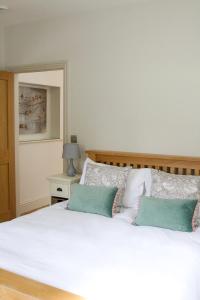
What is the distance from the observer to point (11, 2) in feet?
11.1

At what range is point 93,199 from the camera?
2936 mm

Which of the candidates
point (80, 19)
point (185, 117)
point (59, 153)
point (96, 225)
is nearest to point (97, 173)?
point (96, 225)

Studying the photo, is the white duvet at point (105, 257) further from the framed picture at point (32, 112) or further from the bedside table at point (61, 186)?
the framed picture at point (32, 112)

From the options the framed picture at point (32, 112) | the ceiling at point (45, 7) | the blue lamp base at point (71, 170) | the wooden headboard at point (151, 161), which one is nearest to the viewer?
the wooden headboard at point (151, 161)

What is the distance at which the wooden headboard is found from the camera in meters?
3.20

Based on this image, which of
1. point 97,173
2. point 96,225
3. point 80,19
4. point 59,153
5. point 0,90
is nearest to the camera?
point 96,225

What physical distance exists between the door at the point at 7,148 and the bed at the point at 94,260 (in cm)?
169

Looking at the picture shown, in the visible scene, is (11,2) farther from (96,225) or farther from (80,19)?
(96,225)

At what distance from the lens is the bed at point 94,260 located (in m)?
1.65

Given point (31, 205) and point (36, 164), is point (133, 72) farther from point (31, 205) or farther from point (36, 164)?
point (31, 205)

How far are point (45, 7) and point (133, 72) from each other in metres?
1.19

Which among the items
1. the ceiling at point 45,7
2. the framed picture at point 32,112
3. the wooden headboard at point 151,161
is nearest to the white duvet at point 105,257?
the wooden headboard at point 151,161

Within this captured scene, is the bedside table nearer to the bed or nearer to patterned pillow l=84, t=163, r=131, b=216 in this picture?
patterned pillow l=84, t=163, r=131, b=216

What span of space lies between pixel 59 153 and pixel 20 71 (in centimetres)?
178
